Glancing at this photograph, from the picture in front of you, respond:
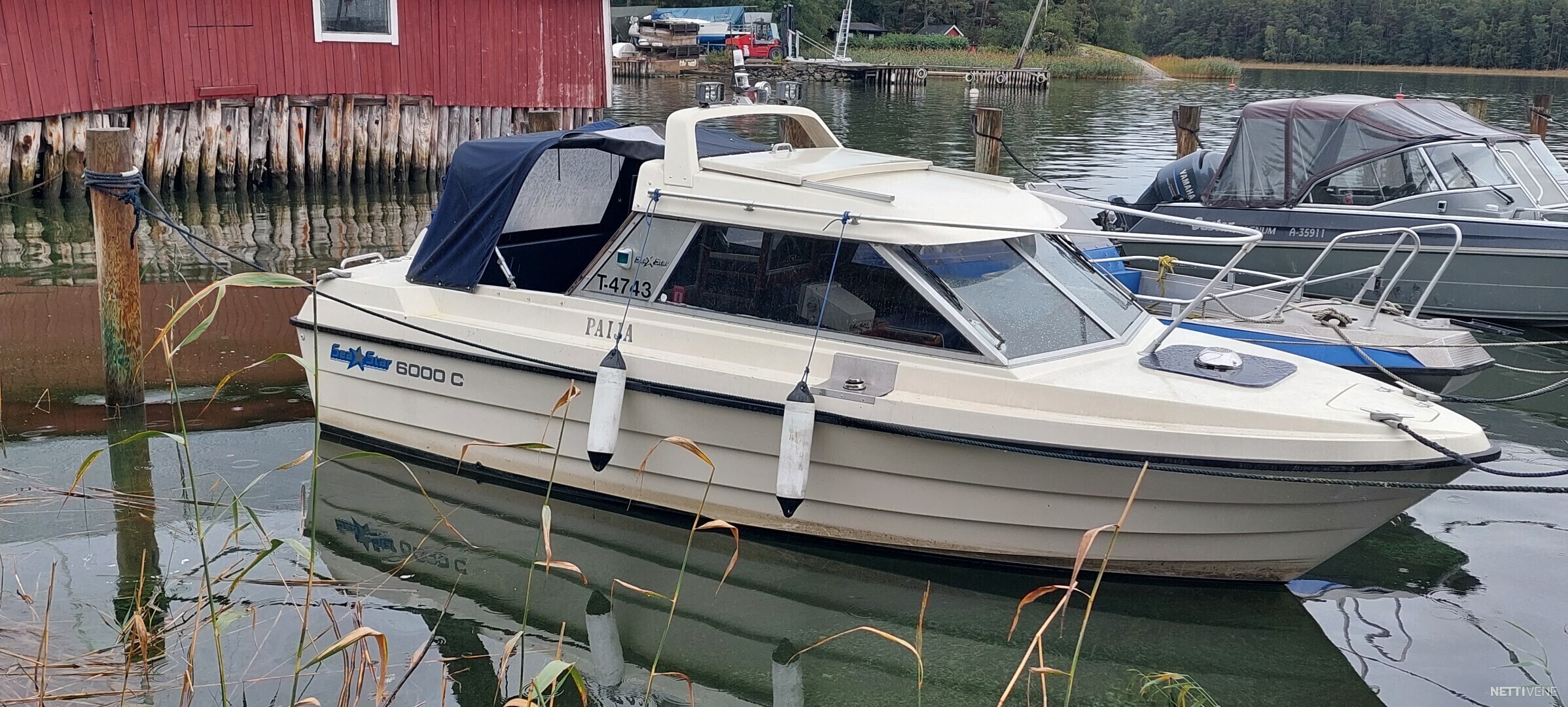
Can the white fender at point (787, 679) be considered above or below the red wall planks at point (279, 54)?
below

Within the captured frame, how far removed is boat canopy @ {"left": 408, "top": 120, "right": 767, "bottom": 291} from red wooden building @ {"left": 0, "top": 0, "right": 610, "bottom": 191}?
7451mm

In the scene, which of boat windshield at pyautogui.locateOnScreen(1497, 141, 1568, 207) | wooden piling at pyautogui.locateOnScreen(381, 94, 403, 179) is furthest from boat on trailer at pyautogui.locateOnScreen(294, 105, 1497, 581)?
wooden piling at pyautogui.locateOnScreen(381, 94, 403, 179)

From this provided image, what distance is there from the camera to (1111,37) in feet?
245

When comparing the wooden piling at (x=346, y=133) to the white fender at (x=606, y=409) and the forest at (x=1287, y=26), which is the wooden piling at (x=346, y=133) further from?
the forest at (x=1287, y=26)

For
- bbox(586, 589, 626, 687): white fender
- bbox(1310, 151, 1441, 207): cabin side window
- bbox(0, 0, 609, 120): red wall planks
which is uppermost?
bbox(0, 0, 609, 120): red wall planks

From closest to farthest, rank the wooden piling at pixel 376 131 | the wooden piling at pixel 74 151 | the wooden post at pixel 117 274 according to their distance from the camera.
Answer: the wooden post at pixel 117 274 < the wooden piling at pixel 74 151 < the wooden piling at pixel 376 131

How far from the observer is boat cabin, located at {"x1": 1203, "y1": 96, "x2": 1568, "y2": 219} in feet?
37.3

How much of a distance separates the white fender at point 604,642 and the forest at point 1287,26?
64302mm

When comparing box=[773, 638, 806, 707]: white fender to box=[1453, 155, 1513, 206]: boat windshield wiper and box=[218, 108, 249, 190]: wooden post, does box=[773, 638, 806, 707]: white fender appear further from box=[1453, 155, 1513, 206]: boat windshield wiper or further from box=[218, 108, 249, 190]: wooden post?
box=[218, 108, 249, 190]: wooden post

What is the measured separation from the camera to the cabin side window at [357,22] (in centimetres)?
1725

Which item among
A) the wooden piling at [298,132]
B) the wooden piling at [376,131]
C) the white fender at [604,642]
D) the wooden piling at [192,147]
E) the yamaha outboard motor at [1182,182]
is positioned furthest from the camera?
the wooden piling at [376,131]

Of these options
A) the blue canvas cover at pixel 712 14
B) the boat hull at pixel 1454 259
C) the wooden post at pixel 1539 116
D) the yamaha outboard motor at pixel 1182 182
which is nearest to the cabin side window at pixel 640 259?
the boat hull at pixel 1454 259

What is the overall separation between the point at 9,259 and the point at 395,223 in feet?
14.5

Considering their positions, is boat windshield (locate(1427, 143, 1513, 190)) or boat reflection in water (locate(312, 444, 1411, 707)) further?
boat windshield (locate(1427, 143, 1513, 190))
